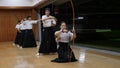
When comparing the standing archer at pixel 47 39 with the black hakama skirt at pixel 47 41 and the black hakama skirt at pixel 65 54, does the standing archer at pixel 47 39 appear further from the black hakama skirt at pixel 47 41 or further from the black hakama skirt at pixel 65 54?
the black hakama skirt at pixel 65 54

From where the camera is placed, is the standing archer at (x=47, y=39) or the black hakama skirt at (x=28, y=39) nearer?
the standing archer at (x=47, y=39)

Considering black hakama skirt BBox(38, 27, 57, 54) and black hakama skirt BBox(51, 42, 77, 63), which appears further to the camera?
black hakama skirt BBox(38, 27, 57, 54)

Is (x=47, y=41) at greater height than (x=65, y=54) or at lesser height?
greater

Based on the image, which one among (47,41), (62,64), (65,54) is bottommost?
(62,64)

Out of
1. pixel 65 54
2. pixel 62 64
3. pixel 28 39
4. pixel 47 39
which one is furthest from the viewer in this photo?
pixel 28 39

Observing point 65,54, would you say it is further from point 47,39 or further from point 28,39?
point 28,39

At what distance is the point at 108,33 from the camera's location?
8188 mm

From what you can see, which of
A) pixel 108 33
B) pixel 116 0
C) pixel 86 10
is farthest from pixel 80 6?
pixel 116 0

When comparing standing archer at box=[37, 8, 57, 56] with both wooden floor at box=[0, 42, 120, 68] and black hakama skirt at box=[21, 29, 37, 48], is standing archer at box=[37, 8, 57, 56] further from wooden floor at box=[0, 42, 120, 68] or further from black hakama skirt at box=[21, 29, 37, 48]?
black hakama skirt at box=[21, 29, 37, 48]

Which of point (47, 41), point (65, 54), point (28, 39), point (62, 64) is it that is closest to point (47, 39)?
point (47, 41)

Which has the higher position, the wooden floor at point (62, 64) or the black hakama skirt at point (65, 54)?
the black hakama skirt at point (65, 54)

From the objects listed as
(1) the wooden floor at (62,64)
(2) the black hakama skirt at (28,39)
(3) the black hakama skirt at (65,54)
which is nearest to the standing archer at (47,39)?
(1) the wooden floor at (62,64)

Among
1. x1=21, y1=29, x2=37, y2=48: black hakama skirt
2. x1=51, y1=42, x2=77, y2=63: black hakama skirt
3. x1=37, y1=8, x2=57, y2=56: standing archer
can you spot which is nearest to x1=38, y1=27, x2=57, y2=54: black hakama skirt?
x1=37, y1=8, x2=57, y2=56: standing archer

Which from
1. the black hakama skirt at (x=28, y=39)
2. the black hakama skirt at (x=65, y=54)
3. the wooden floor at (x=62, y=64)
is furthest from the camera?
the black hakama skirt at (x=28, y=39)
